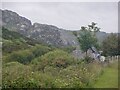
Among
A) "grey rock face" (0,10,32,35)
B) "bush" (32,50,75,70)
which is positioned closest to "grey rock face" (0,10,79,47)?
"grey rock face" (0,10,32,35)

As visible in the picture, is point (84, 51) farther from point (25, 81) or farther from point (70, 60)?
point (25, 81)

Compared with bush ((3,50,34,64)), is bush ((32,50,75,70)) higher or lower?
higher

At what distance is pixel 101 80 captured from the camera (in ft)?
46.5

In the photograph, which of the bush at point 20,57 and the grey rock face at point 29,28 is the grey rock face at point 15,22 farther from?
the bush at point 20,57

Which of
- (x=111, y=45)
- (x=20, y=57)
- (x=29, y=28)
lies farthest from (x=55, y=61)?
(x=29, y=28)

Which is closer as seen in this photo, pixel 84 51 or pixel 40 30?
pixel 84 51

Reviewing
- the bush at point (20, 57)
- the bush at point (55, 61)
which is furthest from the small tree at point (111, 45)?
the bush at point (55, 61)

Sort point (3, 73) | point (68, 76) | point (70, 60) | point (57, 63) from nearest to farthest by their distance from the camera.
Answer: point (3, 73) → point (68, 76) → point (57, 63) → point (70, 60)

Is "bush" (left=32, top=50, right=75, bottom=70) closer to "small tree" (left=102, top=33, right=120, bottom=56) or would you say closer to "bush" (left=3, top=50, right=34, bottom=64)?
"bush" (left=3, top=50, right=34, bottom=64)

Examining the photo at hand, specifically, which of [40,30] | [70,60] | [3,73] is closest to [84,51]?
[70,60]

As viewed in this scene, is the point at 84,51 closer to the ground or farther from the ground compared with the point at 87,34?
closer to the ground

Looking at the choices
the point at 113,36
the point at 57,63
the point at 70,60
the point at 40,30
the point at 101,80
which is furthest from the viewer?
the point at 40,30

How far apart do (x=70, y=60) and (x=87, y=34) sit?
18.3 m

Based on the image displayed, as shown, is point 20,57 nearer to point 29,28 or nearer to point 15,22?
point 29,28
